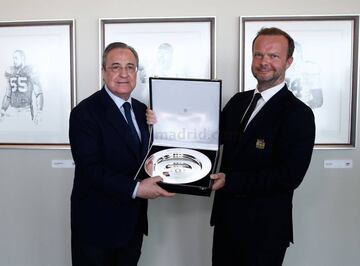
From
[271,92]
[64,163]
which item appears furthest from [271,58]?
[64,163]

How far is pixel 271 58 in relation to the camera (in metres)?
1.30

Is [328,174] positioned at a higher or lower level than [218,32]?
lower

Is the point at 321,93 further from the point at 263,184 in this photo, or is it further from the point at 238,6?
the point at 263,184

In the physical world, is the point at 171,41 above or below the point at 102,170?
above

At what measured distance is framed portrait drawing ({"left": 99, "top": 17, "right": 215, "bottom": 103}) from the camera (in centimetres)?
169

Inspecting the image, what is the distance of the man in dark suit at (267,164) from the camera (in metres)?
1.23

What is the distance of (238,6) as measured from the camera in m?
1.69

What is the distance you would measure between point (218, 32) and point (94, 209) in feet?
3.47

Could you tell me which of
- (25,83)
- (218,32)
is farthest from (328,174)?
(25,83)

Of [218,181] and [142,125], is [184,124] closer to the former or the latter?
[142,125]

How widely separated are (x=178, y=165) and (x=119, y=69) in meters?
0.45

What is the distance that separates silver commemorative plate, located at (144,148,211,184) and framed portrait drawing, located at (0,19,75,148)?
69 cm

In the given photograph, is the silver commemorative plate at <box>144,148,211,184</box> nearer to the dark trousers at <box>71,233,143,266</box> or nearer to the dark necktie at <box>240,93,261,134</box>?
the dark necktie at <box>240,93,261,134</box>

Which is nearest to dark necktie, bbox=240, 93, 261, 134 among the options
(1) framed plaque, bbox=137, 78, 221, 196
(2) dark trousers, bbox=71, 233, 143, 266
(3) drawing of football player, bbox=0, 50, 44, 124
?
(1) framed plaque, bbox=137, 78, 221, 196
